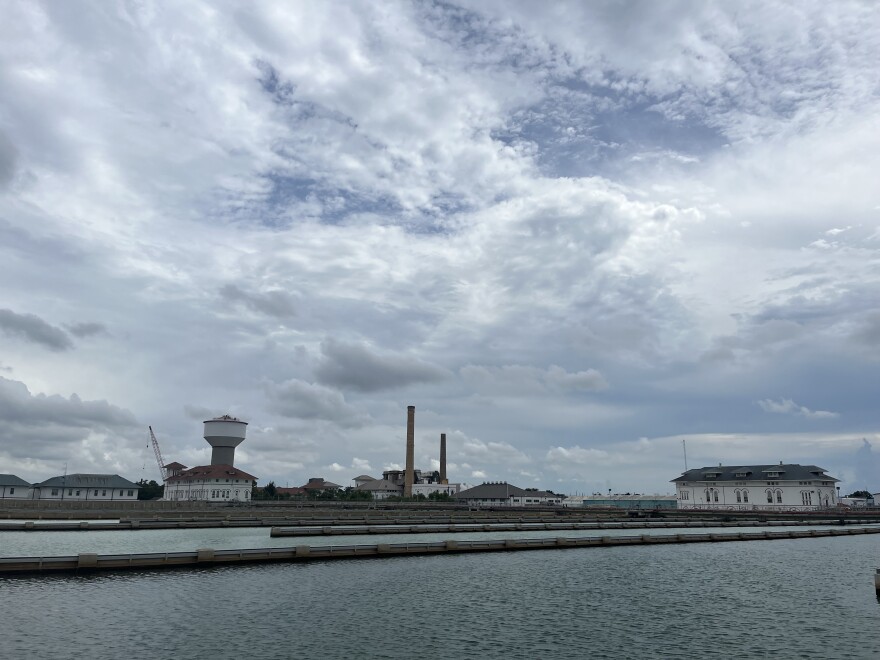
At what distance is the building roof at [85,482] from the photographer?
186m

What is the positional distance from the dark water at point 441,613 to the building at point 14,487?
149m

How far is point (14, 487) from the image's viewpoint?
173750 mm

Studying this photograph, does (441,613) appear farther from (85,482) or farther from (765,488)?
(85,482)

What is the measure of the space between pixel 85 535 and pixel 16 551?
907 inches

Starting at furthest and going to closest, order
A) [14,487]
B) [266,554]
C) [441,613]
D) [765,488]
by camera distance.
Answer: [765,488]
[14,487]
[266,554]
[441,613]

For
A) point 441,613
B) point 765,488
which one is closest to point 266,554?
point 441,613

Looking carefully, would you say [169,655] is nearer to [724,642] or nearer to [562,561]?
[724,642]

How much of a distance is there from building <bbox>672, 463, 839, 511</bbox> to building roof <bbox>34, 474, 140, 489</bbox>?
174 m

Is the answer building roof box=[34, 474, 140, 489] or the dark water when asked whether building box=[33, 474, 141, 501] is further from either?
the dark water

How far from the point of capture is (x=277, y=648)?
34.4 m

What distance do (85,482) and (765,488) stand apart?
195781 millimetres

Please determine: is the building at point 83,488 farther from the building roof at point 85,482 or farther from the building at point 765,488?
the building at point 765,488

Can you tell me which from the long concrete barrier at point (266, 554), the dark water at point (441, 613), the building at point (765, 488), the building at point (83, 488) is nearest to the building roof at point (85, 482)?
the building at point (83, 488)

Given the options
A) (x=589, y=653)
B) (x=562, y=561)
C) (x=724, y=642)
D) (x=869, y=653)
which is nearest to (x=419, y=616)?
(x=589, y=653)
